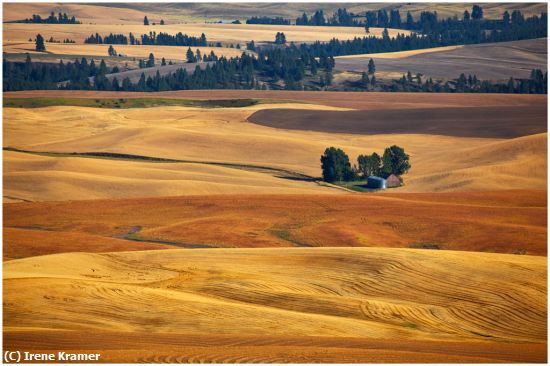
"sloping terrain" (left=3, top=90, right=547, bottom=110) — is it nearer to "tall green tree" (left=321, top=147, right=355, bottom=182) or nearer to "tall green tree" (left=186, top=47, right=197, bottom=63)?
"tall green tree" (left=321, top=147, right=355, bottom=182)

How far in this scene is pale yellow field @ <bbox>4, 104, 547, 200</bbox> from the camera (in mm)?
69562

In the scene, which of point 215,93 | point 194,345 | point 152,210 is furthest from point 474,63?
point 194,345

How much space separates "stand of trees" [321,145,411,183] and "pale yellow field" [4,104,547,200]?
1423 millimetres

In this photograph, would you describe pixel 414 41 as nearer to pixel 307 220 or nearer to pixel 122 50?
pixel 122 50

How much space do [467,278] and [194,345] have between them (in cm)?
1194

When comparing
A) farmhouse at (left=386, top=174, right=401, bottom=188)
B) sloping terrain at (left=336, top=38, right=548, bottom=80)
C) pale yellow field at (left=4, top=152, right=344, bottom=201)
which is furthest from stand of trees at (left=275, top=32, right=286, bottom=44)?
farmhouse at (left=386, top=174, right=401, bottom=188)

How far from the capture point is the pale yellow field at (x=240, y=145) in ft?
228

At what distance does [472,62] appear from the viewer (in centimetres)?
13750

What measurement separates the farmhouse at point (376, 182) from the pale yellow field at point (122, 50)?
3533 inches

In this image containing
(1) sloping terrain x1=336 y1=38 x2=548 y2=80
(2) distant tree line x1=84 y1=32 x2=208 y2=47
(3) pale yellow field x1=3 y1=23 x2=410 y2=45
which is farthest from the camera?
(2) distant tree line x1=84 y1=32 x2=208 y2=47

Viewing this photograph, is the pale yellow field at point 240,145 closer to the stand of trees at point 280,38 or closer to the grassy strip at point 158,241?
the grassy strip at point 158,241

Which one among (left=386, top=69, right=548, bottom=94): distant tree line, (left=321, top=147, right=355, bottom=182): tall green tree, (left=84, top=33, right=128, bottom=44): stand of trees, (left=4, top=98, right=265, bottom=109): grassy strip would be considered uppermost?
(left=84, top=33, right=128, bottom=44): stand of trees

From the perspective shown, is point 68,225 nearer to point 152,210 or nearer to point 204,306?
point 152,210

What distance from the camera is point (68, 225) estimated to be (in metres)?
53.9
